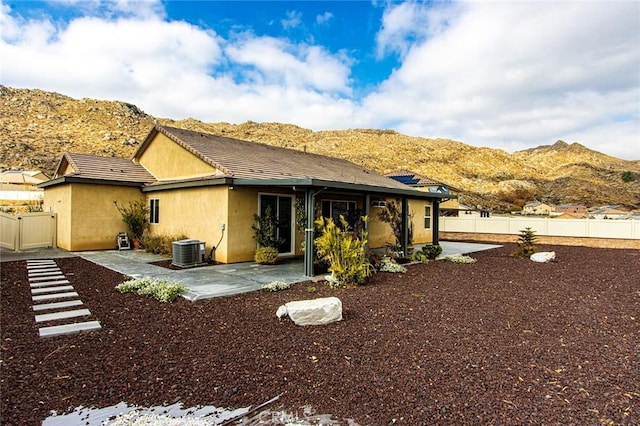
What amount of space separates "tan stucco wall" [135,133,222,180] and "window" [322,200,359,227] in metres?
4.00

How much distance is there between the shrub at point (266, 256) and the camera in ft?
33.1

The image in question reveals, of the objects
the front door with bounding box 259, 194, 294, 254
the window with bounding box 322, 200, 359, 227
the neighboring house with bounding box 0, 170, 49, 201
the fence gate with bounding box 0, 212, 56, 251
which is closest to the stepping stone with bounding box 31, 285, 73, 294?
the front door with bounding box 259, 194, 294, 254

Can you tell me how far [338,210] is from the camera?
13109 mm

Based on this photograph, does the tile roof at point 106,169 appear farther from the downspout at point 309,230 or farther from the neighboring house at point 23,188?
the downspout at point 309,230

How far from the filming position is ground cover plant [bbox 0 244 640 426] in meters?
2.97

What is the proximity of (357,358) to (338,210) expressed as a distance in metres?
9.36

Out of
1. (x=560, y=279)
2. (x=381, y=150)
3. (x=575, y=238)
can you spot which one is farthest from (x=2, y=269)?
(x=381, y=150)

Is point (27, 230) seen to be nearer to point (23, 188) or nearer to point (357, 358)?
point (23, 188)

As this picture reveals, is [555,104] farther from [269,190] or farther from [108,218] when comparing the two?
[108,218]

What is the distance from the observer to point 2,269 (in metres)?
8.80

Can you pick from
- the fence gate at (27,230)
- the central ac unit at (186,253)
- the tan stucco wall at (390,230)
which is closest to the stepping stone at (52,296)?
the central ac unit at (186,253)

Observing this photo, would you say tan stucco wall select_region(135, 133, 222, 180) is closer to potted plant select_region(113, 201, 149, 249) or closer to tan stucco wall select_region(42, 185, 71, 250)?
potted plant select_region(113, 201, 149, 249)

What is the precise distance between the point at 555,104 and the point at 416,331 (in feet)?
95.6

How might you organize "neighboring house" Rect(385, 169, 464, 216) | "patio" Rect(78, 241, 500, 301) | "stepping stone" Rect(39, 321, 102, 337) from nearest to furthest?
1. "stepping stone" Rect(39, 321, 102, 337)
2. "patio" Rect(78, 241, 500, 301)
3. "neighboring house" Rect(385, 169, 464, 216)
